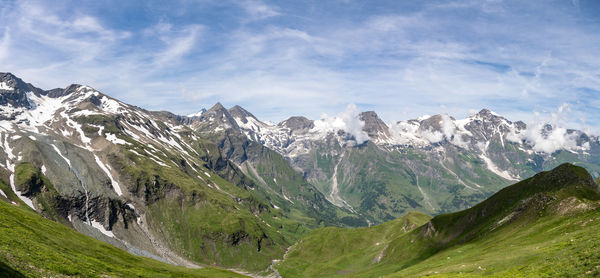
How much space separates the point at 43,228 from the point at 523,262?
4645 inches

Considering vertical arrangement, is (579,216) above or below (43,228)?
below

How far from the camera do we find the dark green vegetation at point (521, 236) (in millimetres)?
53281

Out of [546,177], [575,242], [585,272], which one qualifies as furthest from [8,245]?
[546,177]

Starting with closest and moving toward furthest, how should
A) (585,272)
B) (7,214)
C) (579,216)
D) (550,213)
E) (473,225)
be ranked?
(585,272), (7,214), (579,216), (550,213), (473,225)

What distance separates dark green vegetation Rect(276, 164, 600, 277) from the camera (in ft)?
175

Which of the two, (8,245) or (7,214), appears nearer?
(8,245)

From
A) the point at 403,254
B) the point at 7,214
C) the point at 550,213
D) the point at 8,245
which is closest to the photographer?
the point at 8,245

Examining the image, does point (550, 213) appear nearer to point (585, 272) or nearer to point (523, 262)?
point (523, 262)

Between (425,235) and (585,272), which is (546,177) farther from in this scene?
(585,272)

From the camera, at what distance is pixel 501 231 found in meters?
121

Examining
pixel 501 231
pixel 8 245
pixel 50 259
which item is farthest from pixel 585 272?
pixel 501 231

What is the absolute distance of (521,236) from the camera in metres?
97.8

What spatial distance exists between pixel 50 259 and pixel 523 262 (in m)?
85.1

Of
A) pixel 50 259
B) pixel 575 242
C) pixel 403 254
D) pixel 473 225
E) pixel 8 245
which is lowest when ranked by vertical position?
pixel 403 254
